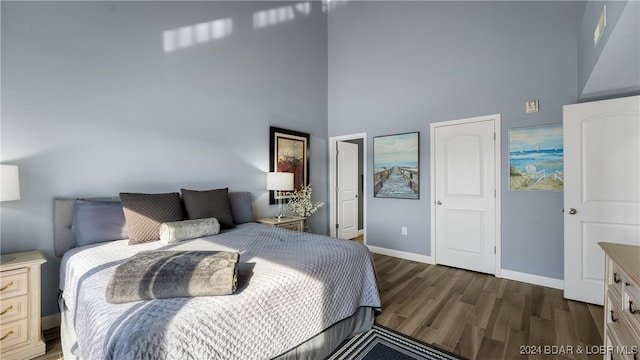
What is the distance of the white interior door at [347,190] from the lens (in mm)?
5078

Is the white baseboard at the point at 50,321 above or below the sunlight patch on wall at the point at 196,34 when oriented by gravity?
below

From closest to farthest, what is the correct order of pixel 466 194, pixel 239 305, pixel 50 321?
pixel 239 305 < pixel 50 321 < pixel 466 194

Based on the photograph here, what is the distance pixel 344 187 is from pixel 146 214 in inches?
136

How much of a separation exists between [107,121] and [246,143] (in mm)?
1537

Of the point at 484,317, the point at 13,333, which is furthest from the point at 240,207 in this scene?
the point at 484,317

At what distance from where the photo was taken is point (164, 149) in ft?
9.59

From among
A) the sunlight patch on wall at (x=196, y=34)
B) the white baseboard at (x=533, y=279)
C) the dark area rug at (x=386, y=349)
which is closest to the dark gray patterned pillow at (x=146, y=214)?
the sunlight patch on wall at (x=196, y=34)

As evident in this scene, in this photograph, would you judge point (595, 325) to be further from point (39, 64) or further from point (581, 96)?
point (39, 64)

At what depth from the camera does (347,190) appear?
5.24m

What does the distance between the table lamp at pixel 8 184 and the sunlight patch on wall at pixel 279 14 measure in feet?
10.3

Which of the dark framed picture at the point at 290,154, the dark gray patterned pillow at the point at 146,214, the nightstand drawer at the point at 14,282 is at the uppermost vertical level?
the dark framed picture at the point at 290,154

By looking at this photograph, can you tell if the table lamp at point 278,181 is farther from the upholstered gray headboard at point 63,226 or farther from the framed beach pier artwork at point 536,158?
the framed beach pier artwork at point 536,158

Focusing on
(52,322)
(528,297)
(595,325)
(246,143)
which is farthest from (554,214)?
(52,322)

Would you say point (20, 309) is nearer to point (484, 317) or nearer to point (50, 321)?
point (50, 321)
